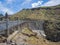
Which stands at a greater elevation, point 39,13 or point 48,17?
point 39,13

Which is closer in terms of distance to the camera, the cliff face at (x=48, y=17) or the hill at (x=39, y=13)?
the cliff face at (x=48, y=17)

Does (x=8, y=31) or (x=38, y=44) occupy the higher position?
(x=8, y=31)

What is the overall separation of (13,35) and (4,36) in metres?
1.49

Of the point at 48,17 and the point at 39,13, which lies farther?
the point at 39,13

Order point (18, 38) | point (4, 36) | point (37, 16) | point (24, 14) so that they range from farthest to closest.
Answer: point (24, 14), point (37, 16), point (18, 38), point (4, 36)

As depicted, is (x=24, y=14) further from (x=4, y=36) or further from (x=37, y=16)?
(x=4, y=36)

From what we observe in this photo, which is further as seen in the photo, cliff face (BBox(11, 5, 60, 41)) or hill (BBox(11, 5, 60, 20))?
hill (BBox(11, 5, 60, 20))

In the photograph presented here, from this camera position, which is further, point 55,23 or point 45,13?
point 45,13

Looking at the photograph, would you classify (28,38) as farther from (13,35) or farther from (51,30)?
(51,30)

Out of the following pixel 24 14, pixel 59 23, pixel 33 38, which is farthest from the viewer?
pixel 24 14

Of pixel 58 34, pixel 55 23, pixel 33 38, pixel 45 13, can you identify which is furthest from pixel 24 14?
pixel 33 38

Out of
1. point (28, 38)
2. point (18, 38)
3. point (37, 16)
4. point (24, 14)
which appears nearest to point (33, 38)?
point (28, 38)

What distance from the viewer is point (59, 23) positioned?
43.5 m

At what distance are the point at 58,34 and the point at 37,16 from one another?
66.0 feet
